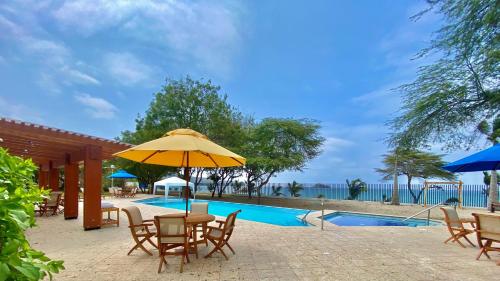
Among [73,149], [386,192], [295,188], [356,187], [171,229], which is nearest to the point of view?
[171,229]

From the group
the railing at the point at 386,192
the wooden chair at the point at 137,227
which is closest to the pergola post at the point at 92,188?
the wooden chair at the point at 137,227

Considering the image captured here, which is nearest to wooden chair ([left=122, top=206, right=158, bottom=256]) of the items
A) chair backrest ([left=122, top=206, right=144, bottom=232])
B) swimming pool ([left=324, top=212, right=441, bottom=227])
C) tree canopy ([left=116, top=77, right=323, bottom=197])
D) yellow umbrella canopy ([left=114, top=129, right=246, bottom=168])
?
chair backrest ([left=122, top=206, right=144, bottom=232])

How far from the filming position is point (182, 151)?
6496mm

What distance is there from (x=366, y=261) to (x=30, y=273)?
519 centimetres

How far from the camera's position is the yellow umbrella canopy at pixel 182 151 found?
16.8 feet

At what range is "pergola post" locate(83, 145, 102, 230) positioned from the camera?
8.51 m

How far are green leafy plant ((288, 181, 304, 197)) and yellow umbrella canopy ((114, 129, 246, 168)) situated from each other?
19.4m

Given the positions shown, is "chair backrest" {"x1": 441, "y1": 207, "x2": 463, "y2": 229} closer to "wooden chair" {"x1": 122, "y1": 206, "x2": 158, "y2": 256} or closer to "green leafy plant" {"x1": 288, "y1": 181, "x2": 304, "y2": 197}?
"wooden chair" {"x1": 122, "y1": 206, "x2": 158, "y2": 256}

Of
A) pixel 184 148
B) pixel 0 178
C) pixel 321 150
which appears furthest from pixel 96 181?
pixel 321 150

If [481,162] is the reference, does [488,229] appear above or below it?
below

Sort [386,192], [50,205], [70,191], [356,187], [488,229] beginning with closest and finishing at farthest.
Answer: [488,229] < [70,191] < [50,205] < [386,192] < [356,187]

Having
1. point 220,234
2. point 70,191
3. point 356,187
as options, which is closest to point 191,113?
point 356,187

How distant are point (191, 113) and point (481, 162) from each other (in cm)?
2118

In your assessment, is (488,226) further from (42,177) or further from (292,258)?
(42,177)
